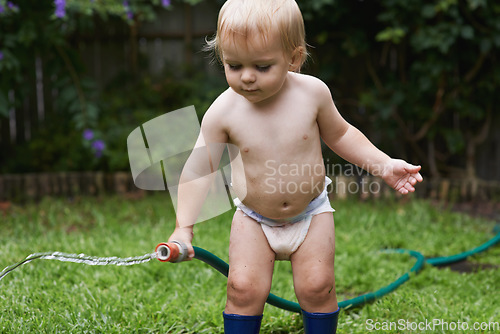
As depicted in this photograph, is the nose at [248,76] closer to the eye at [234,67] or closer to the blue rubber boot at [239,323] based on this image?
the eye at [234,67]

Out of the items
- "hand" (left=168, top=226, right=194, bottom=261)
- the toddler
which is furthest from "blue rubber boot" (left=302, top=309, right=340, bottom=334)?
"hand" (left=168, top=226, right=194, bottom=261)

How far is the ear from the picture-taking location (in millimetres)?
1522

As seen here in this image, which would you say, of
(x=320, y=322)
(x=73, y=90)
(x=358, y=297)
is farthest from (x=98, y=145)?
(x=320, y=322)

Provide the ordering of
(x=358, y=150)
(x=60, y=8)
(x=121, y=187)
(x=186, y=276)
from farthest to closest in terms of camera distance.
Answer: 1. (x=121, y=187)
2. (x=60, y=8)
3. (x=186, y=276)
4. (x=358, y=150)

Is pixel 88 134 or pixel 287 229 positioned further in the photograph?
pixel 88 134

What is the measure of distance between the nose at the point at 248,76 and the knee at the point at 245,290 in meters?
0.57

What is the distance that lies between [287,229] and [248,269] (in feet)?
0.56

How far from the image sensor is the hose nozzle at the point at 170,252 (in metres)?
1.37

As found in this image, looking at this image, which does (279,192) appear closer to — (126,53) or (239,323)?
(239,323)

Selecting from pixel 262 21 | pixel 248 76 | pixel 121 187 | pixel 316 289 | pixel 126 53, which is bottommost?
pixel 121 187

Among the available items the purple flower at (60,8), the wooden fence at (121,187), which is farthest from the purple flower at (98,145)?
the purple flower at (60,8)

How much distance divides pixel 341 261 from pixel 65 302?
140 centimetres

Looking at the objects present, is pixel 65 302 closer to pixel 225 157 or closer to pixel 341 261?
pixel 225 157

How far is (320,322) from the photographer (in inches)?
63.9
